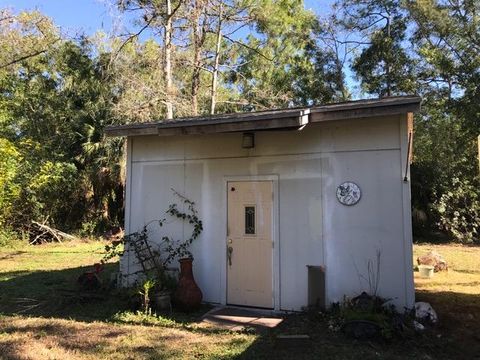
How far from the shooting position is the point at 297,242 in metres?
7.05

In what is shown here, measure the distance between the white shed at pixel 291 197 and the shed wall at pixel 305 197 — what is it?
15 millimetres

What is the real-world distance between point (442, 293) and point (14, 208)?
15.1 meters

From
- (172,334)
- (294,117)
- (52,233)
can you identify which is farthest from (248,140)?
(52,233)

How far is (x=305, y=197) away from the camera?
7051mm

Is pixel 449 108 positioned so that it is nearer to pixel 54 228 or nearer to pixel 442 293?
pixel 442 293

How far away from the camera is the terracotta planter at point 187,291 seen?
709 cm

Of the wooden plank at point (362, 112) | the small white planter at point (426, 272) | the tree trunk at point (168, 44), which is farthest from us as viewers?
the tree trunk at point (168, 44)

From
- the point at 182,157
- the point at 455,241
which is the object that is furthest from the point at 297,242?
the point at 455,241

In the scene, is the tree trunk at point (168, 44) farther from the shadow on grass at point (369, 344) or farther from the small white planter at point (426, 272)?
the shadow on grass at point (369, 344)

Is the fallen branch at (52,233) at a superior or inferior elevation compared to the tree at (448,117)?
inferior

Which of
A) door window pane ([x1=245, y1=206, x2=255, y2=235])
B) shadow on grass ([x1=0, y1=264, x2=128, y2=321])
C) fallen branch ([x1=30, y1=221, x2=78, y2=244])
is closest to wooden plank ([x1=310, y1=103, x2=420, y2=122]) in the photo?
door window pane ([x1=245, y1=206, x2=255, y2=235])

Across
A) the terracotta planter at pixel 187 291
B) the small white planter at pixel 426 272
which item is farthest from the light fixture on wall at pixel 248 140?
the small white planter at pixel 426 272

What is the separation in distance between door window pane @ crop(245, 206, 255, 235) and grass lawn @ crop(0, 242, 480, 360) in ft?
4.96

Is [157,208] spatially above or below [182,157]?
below
